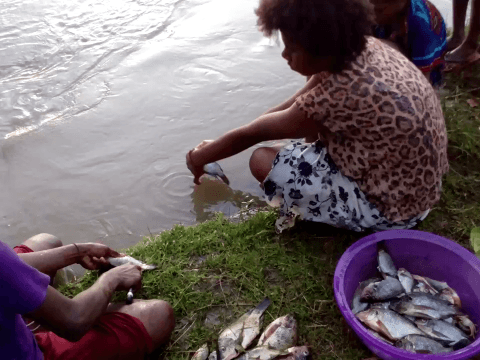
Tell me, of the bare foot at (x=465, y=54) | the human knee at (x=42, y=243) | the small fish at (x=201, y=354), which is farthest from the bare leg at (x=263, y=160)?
the bare foot at (x=465, y=54)

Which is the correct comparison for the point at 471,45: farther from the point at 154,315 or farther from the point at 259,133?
the point at 154,315

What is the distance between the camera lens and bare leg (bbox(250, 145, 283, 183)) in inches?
120

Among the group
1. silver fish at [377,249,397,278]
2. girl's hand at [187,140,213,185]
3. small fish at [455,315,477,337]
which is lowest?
small fish at [455,315,477,337]

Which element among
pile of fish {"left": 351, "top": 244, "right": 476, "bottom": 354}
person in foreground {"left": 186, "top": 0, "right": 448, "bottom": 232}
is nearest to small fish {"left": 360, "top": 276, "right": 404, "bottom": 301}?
pile of fish {"left": 351, "top": 244, "right": 476, "bottom": 354}

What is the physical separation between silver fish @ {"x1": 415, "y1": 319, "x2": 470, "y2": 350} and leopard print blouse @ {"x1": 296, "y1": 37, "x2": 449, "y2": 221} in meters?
0.58

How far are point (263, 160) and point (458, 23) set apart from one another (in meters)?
2.59

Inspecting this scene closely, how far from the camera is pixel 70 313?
188 centimetres

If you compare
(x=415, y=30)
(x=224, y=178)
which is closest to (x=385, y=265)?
(x=224, y=178)

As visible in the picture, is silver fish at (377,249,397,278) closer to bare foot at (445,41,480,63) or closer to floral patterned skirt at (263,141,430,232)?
floral patterned skirt at (263,141,430,232)

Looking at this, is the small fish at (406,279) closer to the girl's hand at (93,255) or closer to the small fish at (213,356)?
the small fish at (213,356)

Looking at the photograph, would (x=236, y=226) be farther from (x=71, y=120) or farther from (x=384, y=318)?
(x=71, y=120)

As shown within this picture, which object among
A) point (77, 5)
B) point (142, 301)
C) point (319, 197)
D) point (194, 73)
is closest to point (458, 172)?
point (319, 197)

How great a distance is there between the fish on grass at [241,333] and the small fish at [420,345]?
0.69 metres

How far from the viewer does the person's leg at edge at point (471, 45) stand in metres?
4.03
